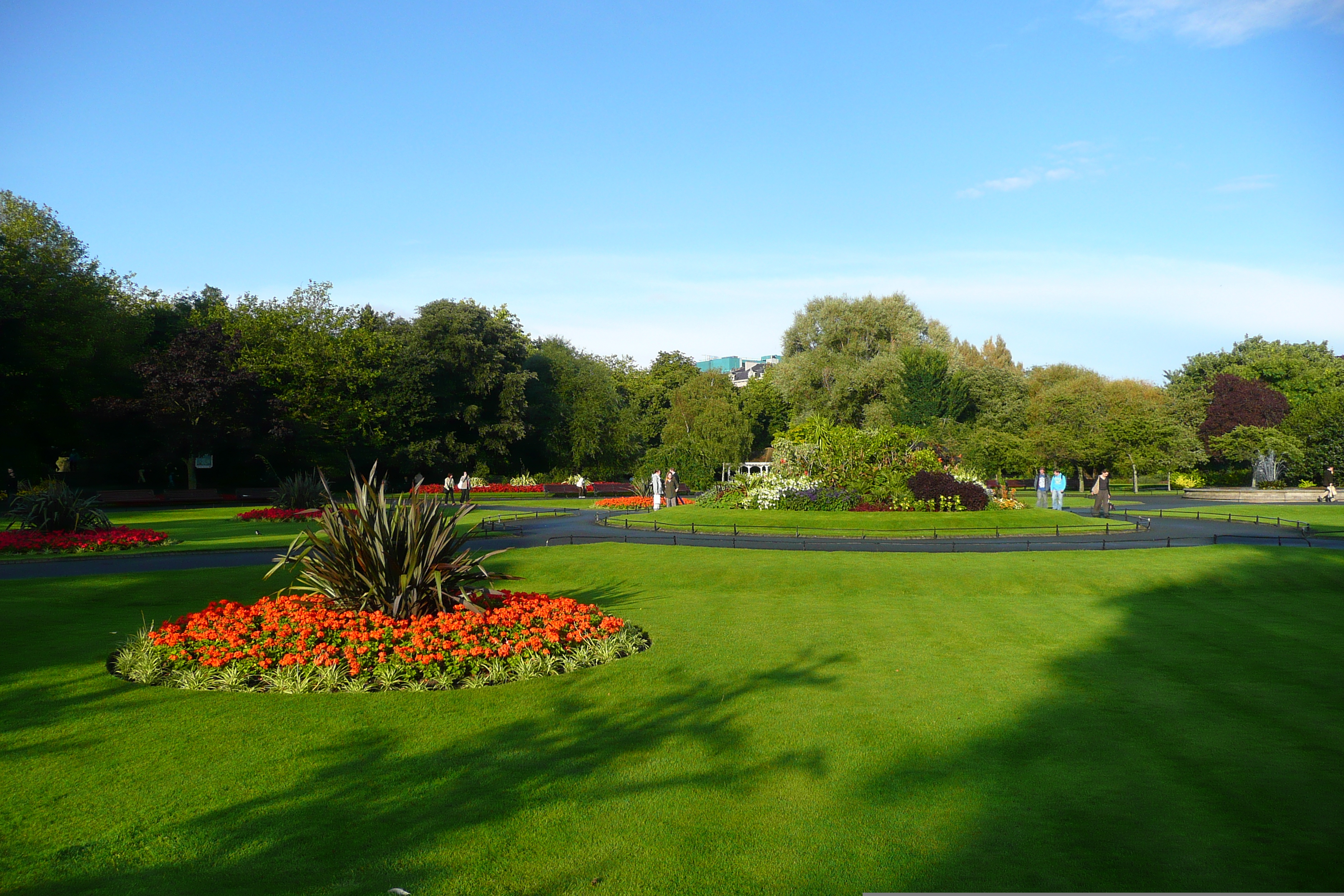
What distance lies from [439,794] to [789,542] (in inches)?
730

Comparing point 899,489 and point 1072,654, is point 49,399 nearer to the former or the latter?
point 899,489

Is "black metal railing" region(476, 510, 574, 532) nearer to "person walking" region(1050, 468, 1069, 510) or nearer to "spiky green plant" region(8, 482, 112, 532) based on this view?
"spiky green plant" region(8, 482, 112, 532)

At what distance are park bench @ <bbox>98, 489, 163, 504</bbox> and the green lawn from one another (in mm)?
24933

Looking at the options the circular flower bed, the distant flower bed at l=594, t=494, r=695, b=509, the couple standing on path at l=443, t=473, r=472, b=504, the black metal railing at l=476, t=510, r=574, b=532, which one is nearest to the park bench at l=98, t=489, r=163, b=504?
the couple standing on path at l=443, t=473, r=472, b=504

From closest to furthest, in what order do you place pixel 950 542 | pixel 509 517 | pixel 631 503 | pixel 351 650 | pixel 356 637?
pixel 351 650 < pixel 356 637 < pixel 950 542 < pixel 509 517 < pixel 631 503

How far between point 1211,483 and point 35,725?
7812 cm

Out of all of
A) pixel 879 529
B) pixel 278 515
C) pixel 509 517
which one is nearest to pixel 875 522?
pixel 879 529

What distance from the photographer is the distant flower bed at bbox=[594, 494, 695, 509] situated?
124 feet

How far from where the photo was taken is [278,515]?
Result: 30.4 m

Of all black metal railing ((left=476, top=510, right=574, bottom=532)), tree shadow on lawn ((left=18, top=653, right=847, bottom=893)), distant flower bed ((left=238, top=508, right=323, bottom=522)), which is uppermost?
distant flower bed ((left=238, top=508, right=323, bottom=522))

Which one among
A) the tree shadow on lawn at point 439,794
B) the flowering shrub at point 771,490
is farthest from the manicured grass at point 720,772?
the flowering shrub at point 771,490

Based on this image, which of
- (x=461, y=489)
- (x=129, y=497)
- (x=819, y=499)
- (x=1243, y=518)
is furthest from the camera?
(x=129, y=497)

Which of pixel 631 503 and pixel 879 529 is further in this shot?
pixel 631 503

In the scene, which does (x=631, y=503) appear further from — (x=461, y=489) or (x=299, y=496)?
(x=299, y=496)
